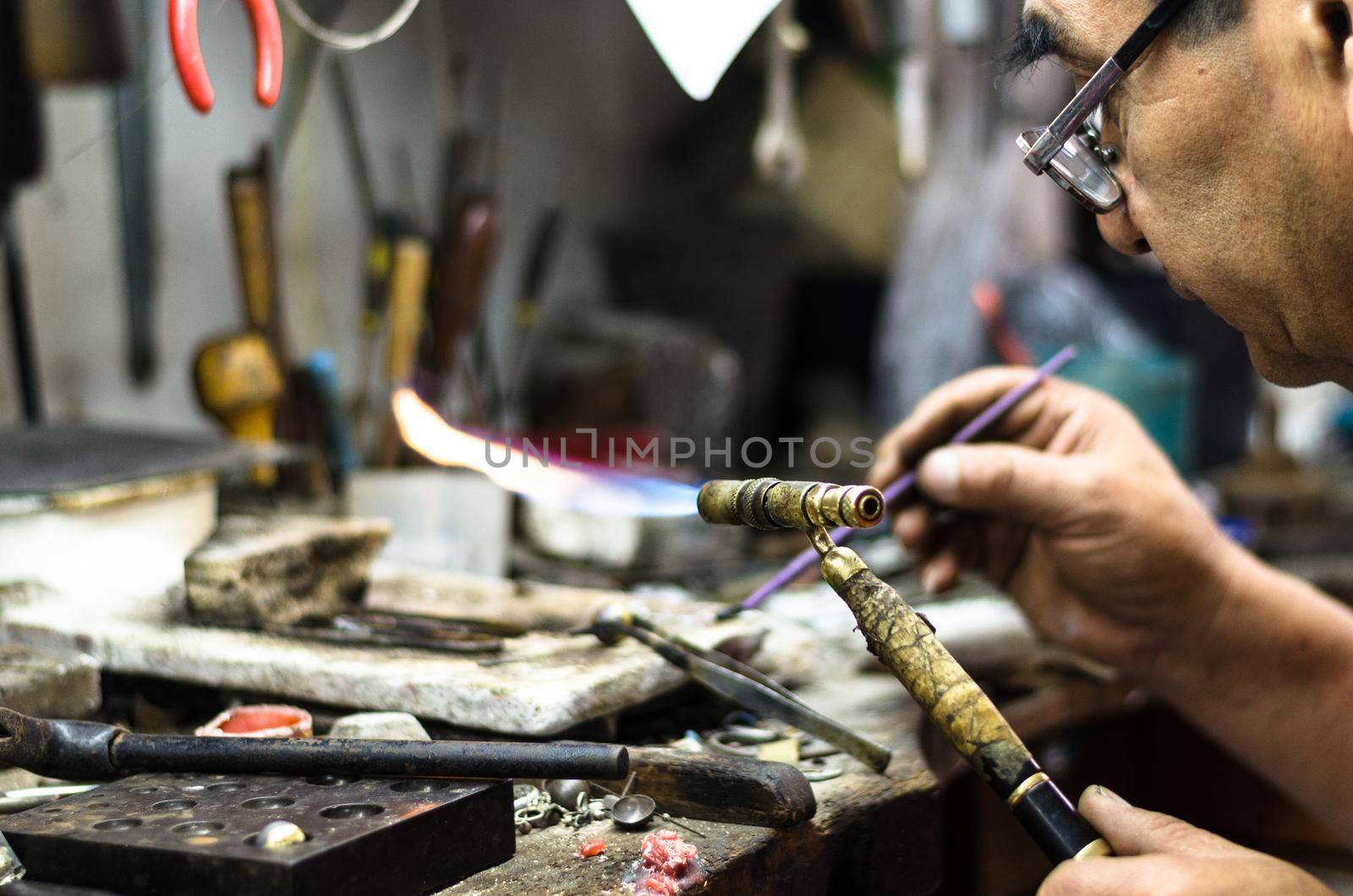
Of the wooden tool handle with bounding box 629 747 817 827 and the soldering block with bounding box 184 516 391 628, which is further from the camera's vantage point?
the soldering block with bounding box 184 516 391 628

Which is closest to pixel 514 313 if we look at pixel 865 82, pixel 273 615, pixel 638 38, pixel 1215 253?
pixel 638 38

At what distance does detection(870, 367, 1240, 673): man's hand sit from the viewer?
Answer: 1.63 meters

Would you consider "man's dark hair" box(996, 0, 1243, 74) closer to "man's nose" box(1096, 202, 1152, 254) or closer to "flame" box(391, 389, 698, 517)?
"man's nose" box(1096, 202, 1152, 254)

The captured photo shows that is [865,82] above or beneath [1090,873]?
above

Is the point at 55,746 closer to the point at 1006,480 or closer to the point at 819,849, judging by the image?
the point at 819,849

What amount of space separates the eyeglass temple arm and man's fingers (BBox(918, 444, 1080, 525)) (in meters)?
0.43

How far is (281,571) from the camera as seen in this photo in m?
1.49

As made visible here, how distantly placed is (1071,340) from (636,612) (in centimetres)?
300

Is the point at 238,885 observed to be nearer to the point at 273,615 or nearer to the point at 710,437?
the point at 273,615

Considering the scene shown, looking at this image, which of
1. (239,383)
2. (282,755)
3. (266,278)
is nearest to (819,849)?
(282,755)

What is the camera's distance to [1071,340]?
→ 13.4 ft

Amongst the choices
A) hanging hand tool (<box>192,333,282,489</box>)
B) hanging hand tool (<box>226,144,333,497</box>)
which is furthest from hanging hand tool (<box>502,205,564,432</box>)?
hanging hand tool (<box>192,333,282,489</box>)

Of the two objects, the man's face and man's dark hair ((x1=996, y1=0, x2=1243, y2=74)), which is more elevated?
man's dark hair ((x1=996, y1=0, x2=1243, y2=74))

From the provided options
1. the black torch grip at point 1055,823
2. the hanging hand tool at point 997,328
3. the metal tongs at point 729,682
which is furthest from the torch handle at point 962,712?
the hanging hand tool at point 997,328
